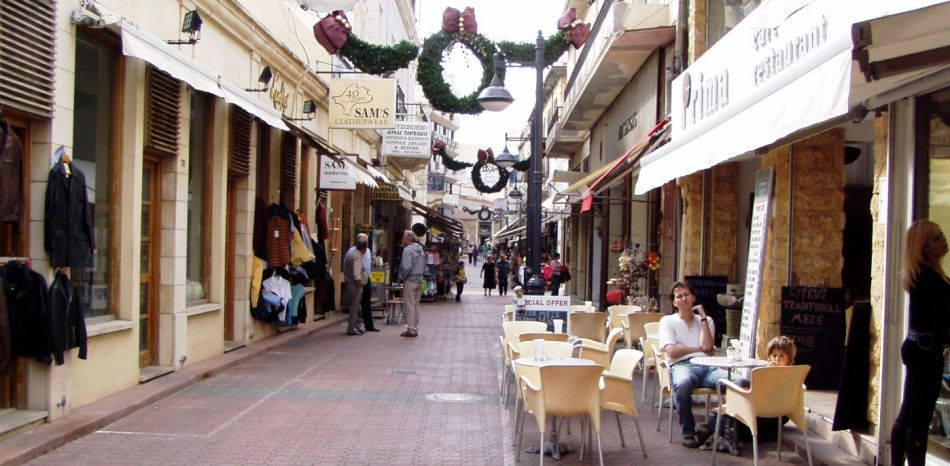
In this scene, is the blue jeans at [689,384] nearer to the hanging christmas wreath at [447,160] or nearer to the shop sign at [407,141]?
the shop sign at [407,141]

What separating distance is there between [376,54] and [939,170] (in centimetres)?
1128

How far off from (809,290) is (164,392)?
22.0 feet

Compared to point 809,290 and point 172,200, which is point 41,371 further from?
point 809,290

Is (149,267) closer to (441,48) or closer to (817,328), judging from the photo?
(441,48)

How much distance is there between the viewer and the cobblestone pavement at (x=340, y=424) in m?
6.89

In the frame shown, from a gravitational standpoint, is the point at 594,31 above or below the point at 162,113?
above

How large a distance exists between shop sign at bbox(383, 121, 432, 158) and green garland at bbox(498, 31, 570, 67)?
849cm

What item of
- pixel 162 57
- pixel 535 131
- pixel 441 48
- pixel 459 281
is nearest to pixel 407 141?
pixel 459 281

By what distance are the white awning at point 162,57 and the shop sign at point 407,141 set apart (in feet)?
45.9

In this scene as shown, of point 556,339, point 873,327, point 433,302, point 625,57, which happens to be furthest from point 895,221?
point 433,302

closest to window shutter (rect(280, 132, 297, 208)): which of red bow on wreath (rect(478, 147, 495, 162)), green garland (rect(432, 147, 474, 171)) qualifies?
red bow on wreath (rect(478, 147, 495, 162))

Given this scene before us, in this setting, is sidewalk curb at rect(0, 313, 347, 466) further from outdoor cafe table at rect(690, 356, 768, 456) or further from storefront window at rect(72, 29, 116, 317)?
outdoor cafe table at rect(690, 356, 768, 456)

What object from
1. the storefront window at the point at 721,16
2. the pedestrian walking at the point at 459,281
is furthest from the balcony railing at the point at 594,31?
the pedestrian walking at the point at 459,281

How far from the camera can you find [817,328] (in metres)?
8.84
